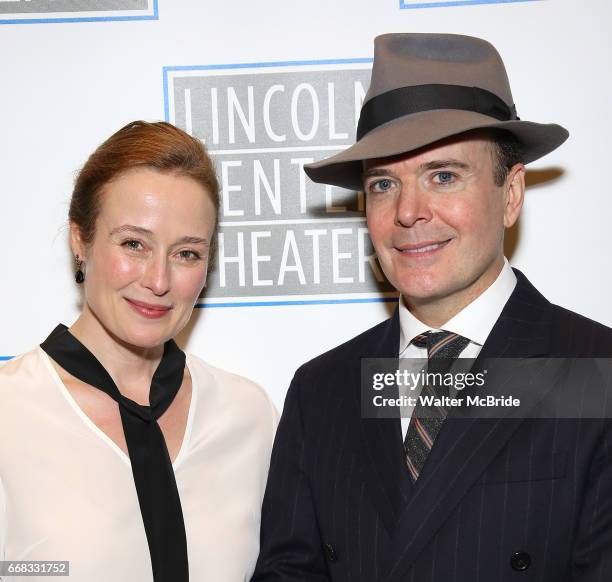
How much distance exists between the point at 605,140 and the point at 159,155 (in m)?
1.36

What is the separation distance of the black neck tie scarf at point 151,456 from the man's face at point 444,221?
0.71 meters

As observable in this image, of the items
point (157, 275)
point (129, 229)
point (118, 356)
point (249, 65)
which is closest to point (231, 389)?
point (118, 356)

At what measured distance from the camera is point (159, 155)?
2064mm

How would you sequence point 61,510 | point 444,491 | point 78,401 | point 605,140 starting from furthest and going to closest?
point 605,140 → point 78,401 → point 61,510 → point 444,491

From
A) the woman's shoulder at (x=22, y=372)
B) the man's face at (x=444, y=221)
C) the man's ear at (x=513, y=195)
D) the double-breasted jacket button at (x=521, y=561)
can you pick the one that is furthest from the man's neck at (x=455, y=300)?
the woman's shoulder at (x=22, y=372)

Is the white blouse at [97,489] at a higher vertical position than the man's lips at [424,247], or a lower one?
lower

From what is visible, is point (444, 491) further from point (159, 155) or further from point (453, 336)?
point (159, 155)

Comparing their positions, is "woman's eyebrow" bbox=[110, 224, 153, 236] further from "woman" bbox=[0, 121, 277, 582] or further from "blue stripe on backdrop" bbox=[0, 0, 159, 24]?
"blue stripe on backdrop" bbox=[0, 0, 159, 24]

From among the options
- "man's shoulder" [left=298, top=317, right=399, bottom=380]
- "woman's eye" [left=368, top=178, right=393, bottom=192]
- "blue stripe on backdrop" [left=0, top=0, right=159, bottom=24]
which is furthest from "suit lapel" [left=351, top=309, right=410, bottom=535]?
"blue stripe on backdrop" [left=0, top=0, right=159, bottom=24]

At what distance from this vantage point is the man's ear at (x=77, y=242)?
6.89 feet

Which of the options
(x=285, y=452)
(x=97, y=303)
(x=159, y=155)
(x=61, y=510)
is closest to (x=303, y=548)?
(x=285, y=452)

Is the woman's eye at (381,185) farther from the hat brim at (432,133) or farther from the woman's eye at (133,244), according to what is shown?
the woman's eye at (133,244)

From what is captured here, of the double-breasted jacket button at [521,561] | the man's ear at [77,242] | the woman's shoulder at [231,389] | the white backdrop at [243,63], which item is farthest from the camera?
the white backdrop at [243,63]

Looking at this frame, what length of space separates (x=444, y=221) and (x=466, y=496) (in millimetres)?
603
